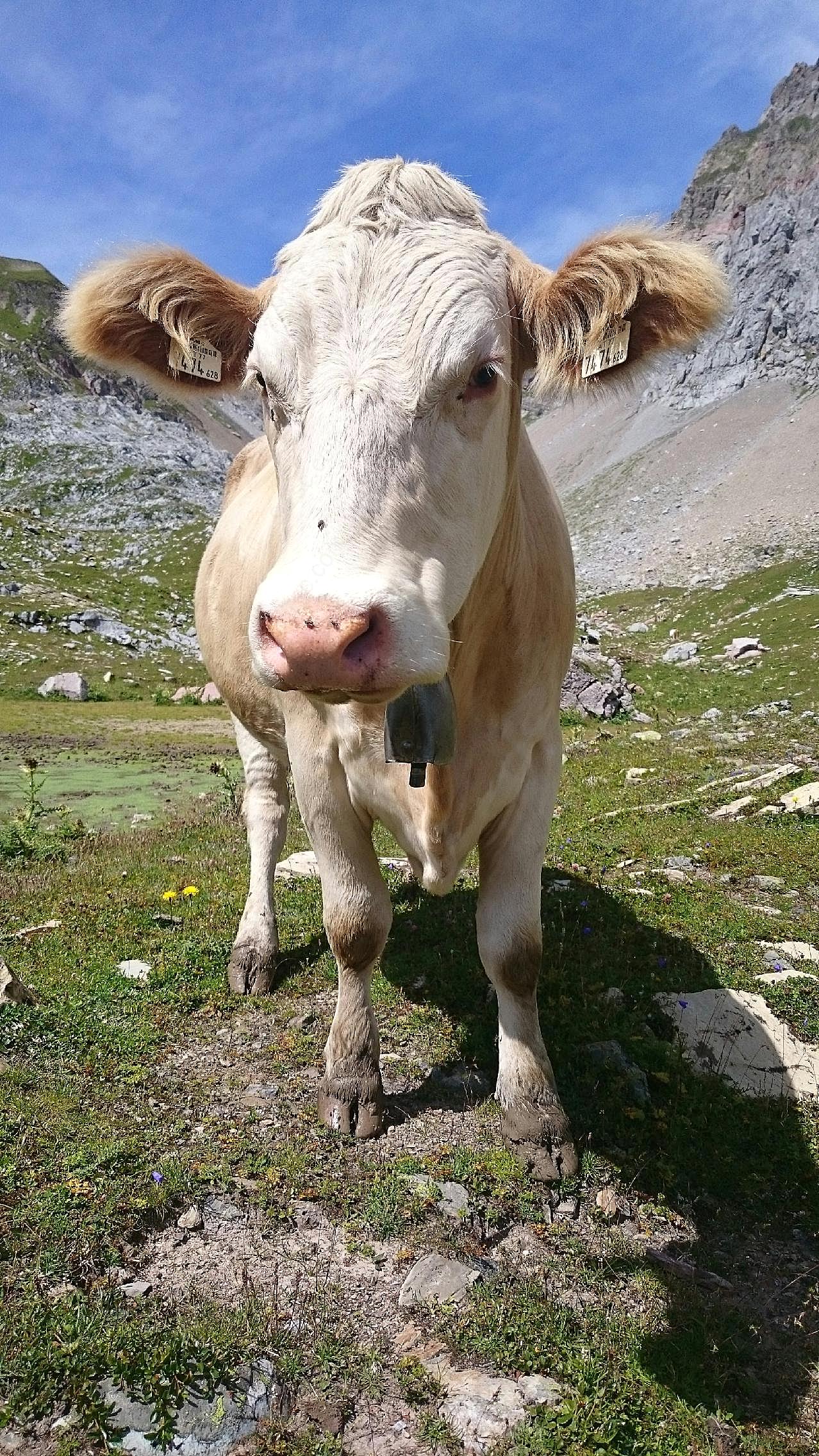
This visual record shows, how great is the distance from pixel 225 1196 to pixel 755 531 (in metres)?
51.2

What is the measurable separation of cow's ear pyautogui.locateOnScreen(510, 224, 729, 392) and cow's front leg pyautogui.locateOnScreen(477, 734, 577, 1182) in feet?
5.68

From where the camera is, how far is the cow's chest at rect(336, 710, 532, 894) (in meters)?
3.81

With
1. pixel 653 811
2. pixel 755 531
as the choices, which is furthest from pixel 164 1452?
pixel 755 531

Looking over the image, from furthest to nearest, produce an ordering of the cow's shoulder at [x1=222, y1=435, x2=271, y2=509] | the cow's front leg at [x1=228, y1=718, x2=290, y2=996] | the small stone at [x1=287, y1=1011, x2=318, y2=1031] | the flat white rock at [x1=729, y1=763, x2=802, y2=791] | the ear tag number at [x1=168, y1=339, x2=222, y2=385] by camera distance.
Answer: the flat white rock at [x1=729, y1=763, x2=802, y2=791]
the cow's shoulder at [x1=222, y1=435, x2=271, y2=509]
the cow's front leg at [x1=228, y1=718, x2=290, y2=996]
the small stone at [x1=287, y1=1011, x2=318, y2=1031]
the ear tag number at [x1=168, y1=339, x2=222, y2=385]

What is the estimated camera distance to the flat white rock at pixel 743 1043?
175 inches

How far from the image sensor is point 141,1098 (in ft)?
14.1

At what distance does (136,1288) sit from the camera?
3.16 meters

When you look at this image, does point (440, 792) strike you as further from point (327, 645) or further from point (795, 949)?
point (795, 949)

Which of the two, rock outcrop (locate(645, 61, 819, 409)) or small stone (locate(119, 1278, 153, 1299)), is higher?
rock outcrop (locate(645, 61, 819, 409))

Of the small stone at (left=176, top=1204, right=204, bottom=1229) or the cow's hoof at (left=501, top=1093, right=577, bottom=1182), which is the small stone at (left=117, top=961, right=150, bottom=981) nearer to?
the small stone at (left=176, top=1204, right=204, bottom=1229)

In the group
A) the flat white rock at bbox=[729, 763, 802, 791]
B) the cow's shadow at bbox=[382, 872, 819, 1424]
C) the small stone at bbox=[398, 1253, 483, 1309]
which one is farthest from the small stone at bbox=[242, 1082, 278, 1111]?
the flat white rock at bbox=[729, 763, 802, 791]

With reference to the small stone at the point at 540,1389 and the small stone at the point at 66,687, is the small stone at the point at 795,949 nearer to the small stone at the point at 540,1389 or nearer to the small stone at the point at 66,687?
the small stone at the point at 540,1389

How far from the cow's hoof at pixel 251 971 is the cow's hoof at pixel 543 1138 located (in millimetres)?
1941

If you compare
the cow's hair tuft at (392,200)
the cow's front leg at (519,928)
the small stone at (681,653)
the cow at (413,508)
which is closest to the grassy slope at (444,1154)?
the cow's front leg at (519,928)
